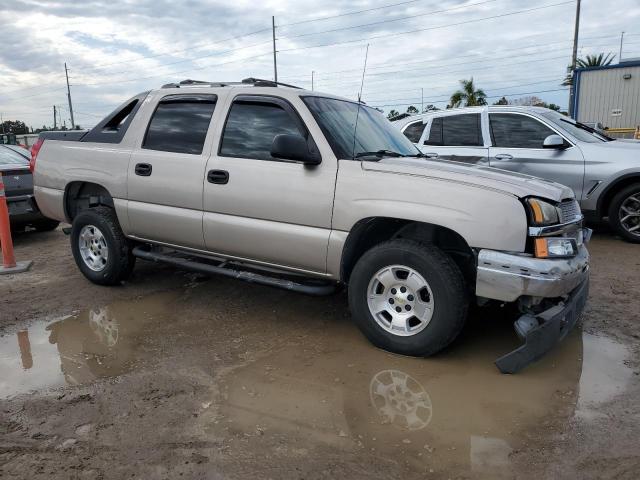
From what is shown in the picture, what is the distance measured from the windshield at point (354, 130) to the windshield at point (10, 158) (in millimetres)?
6205

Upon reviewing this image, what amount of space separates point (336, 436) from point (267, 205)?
1890 mm

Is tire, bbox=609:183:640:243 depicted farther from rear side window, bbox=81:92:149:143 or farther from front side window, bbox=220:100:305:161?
rear side window, bbox=81:92:149:143

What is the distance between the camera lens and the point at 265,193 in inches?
161

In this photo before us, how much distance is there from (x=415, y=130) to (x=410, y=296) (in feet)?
16.3

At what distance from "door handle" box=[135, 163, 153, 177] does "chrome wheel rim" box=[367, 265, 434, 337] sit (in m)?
2.36

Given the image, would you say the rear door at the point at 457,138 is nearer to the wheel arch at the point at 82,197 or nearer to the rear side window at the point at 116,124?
the rear side window at the point at 116,124

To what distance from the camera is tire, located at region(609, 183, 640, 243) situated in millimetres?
6984

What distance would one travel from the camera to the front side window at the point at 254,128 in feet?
13.8

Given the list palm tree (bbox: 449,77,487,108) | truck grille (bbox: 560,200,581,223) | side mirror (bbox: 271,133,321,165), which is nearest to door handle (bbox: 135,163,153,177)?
side mirror (bbox: 271,133,321,165)

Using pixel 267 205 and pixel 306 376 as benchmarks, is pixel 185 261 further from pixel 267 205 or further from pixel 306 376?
pixel 306 376

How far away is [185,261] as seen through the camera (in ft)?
16.0

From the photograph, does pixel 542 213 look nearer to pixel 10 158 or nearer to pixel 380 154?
pixel 380 154

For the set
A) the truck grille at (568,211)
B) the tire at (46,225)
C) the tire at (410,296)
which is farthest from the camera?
the tire at (46,225)

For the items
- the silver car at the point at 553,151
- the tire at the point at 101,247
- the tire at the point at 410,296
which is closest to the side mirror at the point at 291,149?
the tire at the point at 410,296
